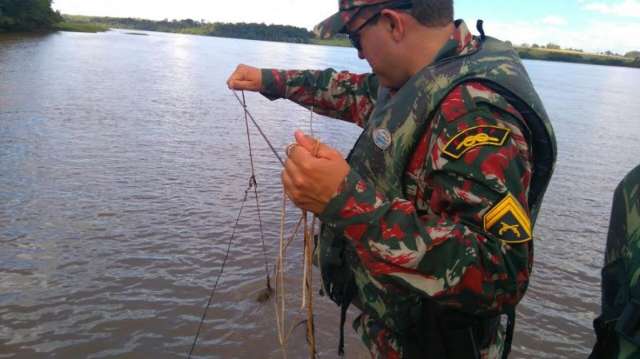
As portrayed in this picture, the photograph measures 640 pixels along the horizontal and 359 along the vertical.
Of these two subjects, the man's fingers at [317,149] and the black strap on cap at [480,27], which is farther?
the black strap on cap at [480,27]

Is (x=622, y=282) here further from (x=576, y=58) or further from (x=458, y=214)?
(x=576, y=58)

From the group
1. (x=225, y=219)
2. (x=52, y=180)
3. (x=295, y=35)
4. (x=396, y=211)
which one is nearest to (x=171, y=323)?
(x=225, y=219)

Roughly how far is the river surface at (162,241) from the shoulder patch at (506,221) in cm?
478

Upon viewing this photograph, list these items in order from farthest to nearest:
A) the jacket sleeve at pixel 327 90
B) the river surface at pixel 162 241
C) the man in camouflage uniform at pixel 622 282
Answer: the river surface at pixel 162 241
the jacket sleeve at pixel 327 90
the man in camouflage uniform at pixel 622 282

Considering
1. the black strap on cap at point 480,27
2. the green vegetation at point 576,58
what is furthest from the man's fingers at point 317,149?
the green vegetation at point 576,58

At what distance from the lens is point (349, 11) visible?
2686 millimetres

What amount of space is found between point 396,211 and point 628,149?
79.7ft

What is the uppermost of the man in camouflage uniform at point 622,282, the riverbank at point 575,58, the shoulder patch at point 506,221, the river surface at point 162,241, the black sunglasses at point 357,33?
the riverbank at point 575,58

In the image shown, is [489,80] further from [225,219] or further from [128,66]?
[128,66]

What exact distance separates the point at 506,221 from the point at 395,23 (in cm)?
118

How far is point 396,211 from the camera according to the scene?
6.43 ft

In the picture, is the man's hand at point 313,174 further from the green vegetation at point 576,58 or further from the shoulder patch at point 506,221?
the green vegetation at point 576,58

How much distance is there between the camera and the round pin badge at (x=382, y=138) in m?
2.56

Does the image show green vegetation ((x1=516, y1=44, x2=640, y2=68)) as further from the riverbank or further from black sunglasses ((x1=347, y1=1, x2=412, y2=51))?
black sunglasses ((x1=347, y1=1, x2=412, y2=51))
